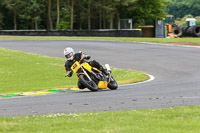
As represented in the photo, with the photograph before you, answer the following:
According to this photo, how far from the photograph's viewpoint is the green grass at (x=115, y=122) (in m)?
7.37

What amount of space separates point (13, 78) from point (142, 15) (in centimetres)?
6835

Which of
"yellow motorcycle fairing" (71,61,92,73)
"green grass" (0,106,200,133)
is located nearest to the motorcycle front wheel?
"yellow motorcycle fairing" (71,61,92,73)

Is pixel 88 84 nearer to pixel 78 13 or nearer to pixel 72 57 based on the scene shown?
pixel 72 57

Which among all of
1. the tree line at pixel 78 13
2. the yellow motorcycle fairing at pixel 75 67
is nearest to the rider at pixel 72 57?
the yellow motorcycle fairing at pixel 75 67

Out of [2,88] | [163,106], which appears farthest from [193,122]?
[2,88]

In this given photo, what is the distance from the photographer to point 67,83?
59.5 ft

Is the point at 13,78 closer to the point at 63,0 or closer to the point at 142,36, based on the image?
the point at 142,36

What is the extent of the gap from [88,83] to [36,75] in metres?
7.16

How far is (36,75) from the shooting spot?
21.0 m

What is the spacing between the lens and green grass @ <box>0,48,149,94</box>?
56.8 feet

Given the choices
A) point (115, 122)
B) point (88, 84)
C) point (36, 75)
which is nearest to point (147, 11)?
point (36, 75)

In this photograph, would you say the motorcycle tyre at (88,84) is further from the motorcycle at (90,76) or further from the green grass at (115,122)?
the green grass at (115,122)

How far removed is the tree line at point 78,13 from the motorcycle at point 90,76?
6602 centimetres

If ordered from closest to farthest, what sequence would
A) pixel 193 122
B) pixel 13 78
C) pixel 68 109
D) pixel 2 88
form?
pixel 193 122 < pixel 68 109 < pixel 2 88 < pixel 13 78
